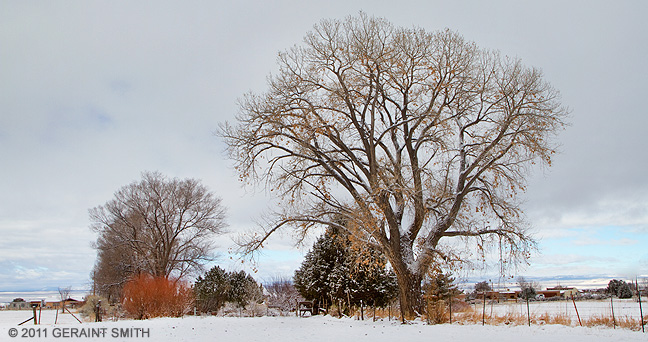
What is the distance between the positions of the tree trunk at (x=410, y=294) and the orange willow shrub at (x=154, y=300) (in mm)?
10726

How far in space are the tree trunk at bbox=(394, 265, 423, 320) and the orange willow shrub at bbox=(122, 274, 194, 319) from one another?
10.7 m

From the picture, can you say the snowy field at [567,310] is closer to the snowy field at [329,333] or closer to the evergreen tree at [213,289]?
the snowy field at [329,333]

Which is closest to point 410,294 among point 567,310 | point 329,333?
point 329,333

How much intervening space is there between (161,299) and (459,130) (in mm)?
14795

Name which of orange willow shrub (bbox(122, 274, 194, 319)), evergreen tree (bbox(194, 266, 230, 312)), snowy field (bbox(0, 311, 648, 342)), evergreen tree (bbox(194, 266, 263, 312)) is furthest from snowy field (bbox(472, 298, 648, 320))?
evergreen tree (bbox(194, 266, 230, 312))

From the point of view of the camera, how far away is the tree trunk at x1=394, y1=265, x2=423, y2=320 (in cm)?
1498

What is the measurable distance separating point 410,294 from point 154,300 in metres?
11.8

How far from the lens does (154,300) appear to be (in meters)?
20.0

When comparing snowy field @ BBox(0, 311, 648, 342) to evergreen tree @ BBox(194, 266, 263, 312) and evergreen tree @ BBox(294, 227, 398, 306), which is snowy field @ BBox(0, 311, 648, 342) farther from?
evergreen tree @ BBox(194, 266, 263, 312)

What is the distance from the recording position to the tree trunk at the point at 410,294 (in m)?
15.0

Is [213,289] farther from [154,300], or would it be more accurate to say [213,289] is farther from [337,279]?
[337,279]

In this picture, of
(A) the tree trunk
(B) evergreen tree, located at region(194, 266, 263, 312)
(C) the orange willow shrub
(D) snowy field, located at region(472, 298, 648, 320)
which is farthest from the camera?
(B) evergreen tree, located at region(194, 266, 263, 312)

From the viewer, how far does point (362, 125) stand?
54.2 feet

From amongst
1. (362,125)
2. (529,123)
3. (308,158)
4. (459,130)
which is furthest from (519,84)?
(308,158)
